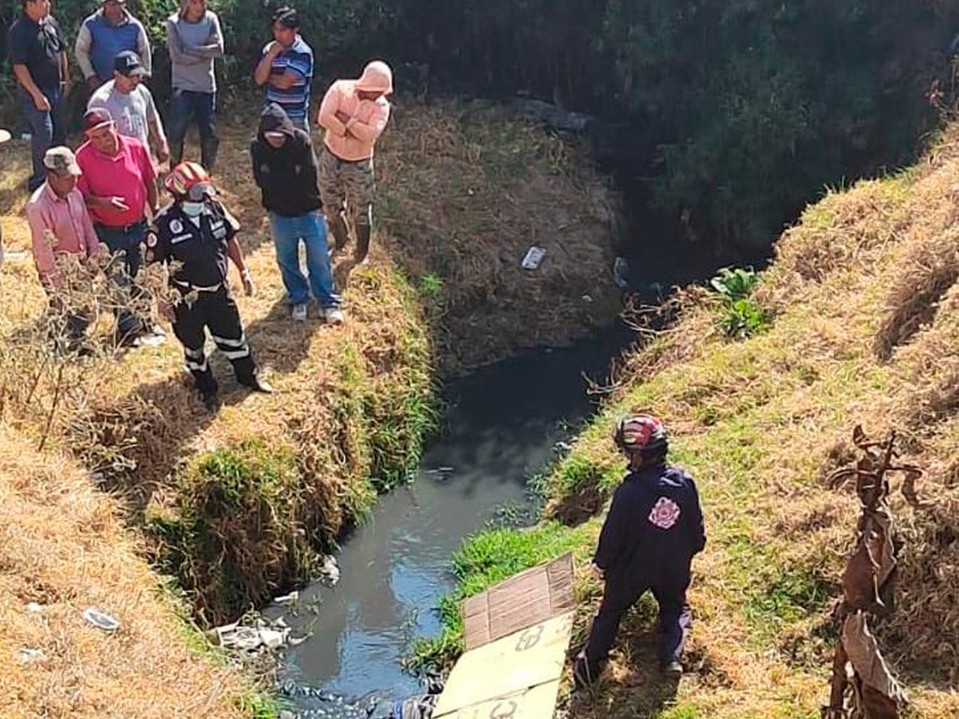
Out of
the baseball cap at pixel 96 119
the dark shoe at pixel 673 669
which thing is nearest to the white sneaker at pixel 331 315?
the baseball cap at pixel 96 119

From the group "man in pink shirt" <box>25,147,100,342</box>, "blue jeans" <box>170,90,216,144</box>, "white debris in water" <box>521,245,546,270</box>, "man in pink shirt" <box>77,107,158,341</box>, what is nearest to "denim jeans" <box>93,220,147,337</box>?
"man in pink shirt" <box>77,107,158,341</box>

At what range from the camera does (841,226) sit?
30.8ft

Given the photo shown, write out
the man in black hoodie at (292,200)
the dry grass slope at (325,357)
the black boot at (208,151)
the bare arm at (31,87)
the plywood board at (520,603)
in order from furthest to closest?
the black boot at (208,151) → the bare arm at (31,87) → the man in black hoodie at (292,200) → the dry grass slope at (325,357) → the plywood board at (520,603)

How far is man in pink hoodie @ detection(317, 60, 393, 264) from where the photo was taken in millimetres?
8320

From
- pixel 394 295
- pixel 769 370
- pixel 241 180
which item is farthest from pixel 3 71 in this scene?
pixel 769 370

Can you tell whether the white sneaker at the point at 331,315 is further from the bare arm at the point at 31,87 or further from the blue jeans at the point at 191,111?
the bare arm at the point at 31,87

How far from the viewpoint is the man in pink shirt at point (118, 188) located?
7.33 meters

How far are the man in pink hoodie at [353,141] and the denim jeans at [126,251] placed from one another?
135 cm

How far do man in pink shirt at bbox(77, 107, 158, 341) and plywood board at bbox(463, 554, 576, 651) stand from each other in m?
2.73

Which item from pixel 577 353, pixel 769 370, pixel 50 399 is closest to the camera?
pixel 50 399

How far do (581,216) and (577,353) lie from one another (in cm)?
178

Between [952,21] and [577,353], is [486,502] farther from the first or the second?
[952,21]

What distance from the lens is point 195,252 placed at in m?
6.90

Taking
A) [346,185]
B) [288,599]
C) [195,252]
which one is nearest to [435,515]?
[288,599]
